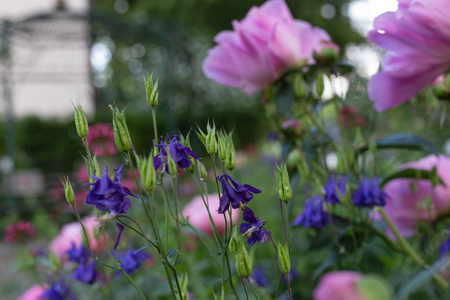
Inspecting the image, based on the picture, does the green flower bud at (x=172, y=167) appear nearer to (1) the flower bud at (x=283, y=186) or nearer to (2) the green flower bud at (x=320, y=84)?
(1) the flower bud at (x=283, y=186)

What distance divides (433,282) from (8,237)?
806 millimetres

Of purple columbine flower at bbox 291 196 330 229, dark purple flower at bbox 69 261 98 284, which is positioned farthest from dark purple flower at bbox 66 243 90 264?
purple columbine flower at bbox 291 196 330 229

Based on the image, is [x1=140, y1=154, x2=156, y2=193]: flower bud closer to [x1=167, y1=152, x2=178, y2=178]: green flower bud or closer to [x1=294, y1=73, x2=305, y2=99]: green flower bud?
[x1=167, y1=152, x2=178, y2=178]: green flower bud

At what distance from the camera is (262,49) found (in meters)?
0.48

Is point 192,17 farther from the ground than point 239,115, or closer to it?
farther from the ground

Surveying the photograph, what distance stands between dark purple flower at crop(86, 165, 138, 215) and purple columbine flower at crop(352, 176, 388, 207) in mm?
219

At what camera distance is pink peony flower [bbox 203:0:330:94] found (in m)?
0.47

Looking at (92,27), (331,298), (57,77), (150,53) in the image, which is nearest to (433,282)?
(331,298)

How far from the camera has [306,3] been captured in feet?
18.0

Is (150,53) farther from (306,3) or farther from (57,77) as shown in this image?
(306,3)

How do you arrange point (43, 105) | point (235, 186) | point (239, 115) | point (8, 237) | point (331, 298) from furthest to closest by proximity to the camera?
1. point (43, 105)
2. point (239, 115)
3. point (8, 237)
4. point (235, 186)
5. point (331, 298)

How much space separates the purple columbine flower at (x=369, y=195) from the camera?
1.30 feet

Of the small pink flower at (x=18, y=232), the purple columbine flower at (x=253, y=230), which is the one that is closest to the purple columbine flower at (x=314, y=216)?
the purple columbine flower at (x=253, y=230)

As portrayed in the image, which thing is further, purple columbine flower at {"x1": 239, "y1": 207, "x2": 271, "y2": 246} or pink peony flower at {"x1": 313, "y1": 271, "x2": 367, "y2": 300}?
purple columbine flower at {"x1": 239, "y1": 207, "x2": 271, "y2": 246}
